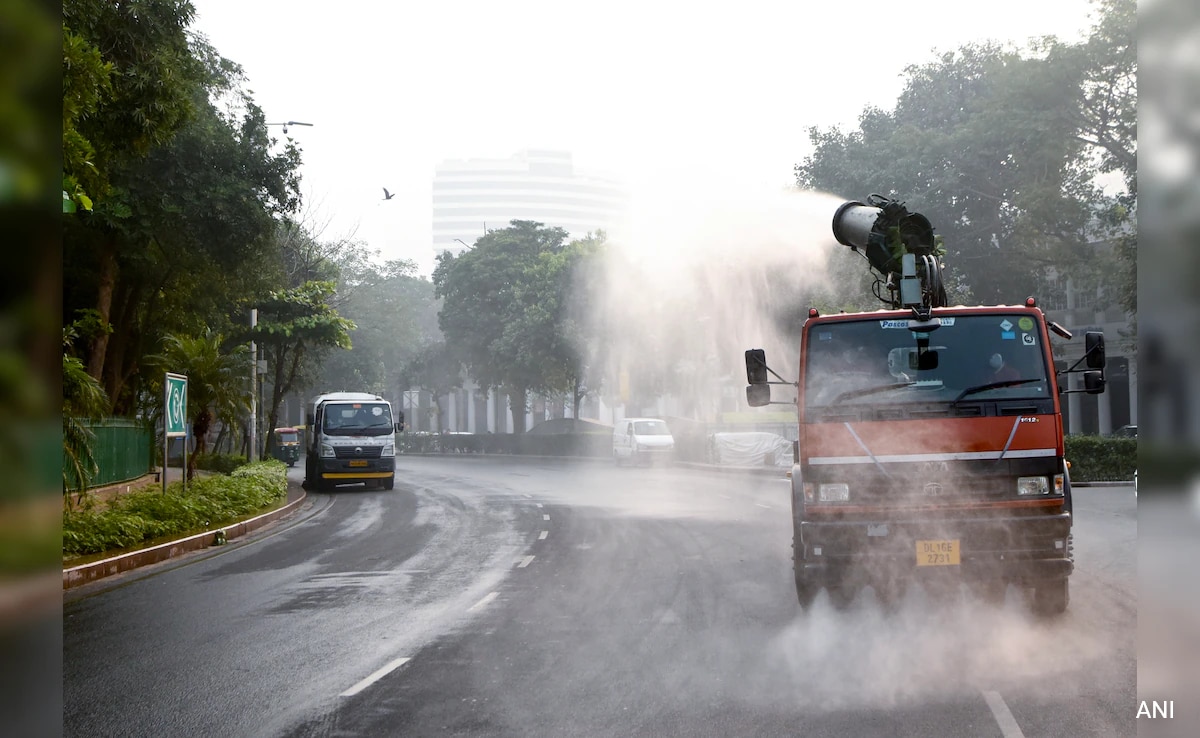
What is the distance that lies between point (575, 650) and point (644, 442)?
35995 mm

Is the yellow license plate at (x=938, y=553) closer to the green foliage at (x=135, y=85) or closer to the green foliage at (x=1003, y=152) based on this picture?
the green foliage at (x=135, y=85)

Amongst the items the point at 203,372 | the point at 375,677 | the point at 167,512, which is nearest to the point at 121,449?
the point at 203,372

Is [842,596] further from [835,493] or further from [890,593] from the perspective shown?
[835,493]

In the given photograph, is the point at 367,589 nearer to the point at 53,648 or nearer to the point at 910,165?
the point at 53,648

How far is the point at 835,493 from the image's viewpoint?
902cm

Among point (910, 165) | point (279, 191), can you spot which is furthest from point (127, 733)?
point (910, 165)

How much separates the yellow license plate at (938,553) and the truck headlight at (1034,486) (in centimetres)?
69

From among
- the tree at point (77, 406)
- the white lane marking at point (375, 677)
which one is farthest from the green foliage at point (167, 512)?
the white lane marking at point (375, 677)

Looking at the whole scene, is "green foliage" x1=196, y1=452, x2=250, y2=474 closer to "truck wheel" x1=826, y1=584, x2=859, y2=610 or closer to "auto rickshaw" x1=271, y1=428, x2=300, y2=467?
"auto rickshaw" x1=271, y1=428, x2=300, y2=467

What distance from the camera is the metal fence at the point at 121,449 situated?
72.8 feet

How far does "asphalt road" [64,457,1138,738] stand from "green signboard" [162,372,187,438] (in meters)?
4.83

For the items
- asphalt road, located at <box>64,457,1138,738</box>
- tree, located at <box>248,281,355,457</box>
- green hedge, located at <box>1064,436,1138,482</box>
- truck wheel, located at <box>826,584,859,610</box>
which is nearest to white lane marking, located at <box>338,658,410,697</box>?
asphalt road, located at <box>64,457,1138,738</box>

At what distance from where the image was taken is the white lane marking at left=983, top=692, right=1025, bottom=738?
5.81 meters

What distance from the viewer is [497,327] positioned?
6412 centimetres
